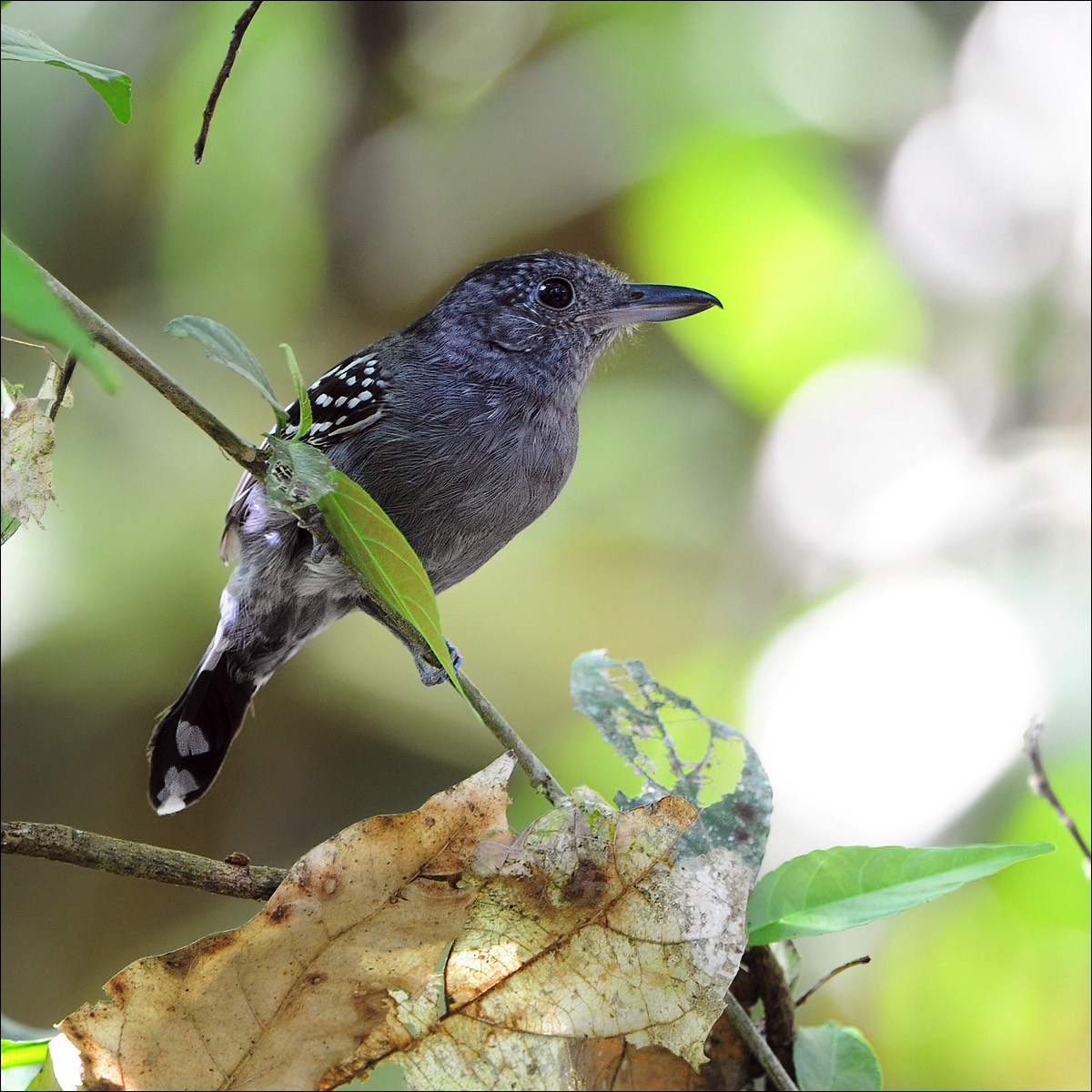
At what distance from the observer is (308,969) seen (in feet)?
2.81

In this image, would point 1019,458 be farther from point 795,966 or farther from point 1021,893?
point 795,966

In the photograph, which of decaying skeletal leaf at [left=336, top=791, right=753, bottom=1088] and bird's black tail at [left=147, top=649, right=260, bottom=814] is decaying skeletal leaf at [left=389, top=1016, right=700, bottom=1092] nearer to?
decaying skeletal leaf at [left=336, top=791, right=753, bottom=1088]

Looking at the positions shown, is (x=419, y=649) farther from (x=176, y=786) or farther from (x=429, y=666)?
(x=176, y=786)

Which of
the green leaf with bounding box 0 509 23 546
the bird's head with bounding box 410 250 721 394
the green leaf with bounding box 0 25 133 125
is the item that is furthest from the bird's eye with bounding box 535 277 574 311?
the green leaf with bounding box 0 509 23 546

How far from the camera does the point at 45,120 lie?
10.9ft

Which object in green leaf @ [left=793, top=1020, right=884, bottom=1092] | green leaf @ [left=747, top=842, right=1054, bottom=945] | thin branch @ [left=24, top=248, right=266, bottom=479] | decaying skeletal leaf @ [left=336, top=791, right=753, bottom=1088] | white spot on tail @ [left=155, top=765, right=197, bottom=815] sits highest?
thin branch @ [left=24, top=248, right=266, bottom=479]

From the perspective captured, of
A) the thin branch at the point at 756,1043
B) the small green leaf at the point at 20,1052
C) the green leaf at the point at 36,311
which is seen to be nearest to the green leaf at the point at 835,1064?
the thin branch at the point at 756,1043

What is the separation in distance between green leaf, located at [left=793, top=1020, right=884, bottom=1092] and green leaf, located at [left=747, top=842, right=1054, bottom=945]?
19cm

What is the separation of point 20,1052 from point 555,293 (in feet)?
5.77

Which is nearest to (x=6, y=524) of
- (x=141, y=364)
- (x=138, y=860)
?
(x=141, y=364)

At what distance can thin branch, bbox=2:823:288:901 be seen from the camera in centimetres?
83

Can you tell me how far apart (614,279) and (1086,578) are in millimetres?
1625

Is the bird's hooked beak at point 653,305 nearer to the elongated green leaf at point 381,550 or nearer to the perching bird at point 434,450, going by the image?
the perching bird at point 434,450

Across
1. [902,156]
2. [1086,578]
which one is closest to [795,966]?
[1086,578]
